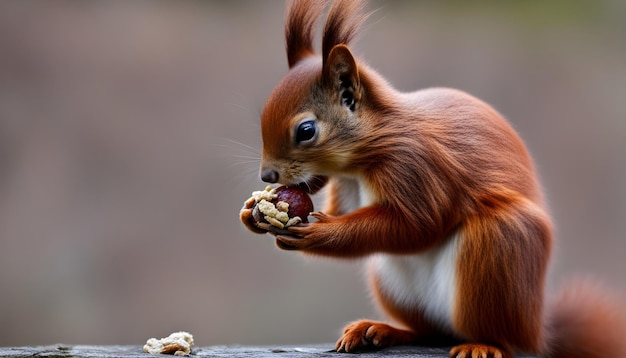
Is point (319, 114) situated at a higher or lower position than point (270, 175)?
higher

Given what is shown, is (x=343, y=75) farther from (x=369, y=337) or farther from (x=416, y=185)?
(x=369, y=337)

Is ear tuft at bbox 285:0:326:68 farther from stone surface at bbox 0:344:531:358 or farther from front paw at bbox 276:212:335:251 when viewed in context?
stone surface at bbox 0:344:531:358

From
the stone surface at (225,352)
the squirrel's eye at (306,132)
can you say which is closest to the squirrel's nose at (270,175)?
the squirrel's eye at (306,132)

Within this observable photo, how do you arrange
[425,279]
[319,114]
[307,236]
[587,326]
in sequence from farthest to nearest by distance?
[587,326], [425,279], [319,114], [307,236]

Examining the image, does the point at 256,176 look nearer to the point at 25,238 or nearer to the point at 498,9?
the point at 25,238

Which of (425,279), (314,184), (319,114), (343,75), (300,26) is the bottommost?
(425,279)

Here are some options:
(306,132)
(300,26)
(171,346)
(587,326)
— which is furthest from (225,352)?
(587,326)
